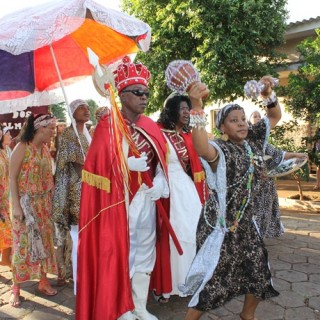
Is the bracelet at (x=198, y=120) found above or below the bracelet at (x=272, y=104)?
below

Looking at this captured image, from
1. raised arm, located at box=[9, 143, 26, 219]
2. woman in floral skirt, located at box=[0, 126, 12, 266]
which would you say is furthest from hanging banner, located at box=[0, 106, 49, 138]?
raised arm, located at box=[9, 143, 26, 219]

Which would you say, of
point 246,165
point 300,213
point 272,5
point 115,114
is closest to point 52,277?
point 115,114

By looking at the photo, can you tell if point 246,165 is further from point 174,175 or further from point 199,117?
point 174,175

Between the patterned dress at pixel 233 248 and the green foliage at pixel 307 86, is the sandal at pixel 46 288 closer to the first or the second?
the patterned dress at pixel 233 248

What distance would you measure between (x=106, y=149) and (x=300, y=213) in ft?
20.3

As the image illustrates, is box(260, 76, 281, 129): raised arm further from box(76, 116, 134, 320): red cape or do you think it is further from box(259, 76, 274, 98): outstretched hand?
box(76, 116, 134, 320): red cape

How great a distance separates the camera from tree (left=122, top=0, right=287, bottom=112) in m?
9.00

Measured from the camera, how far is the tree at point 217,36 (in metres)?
9.00

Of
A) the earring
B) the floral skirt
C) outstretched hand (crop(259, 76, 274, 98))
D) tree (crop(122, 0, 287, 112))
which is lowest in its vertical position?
the floral skirt

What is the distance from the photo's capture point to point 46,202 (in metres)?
3.88

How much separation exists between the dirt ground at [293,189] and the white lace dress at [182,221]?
6396mm

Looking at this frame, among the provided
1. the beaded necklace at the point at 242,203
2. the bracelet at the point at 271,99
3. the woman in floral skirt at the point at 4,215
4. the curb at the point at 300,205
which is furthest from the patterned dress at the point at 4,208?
the curb at the point at 300,205

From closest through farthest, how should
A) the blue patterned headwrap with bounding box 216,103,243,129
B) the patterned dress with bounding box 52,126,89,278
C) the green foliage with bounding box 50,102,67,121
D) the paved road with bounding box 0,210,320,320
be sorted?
the blue patterned headwrap with bounding box 216,103,243,129 < the paved road with bounding box 0,210,320,320 < the patterned dress with bounding box 52,126,89,278 < the green foliage with bounding box 50,102,67,121

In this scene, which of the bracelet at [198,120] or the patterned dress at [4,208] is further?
the patterned dress at [4,208]
